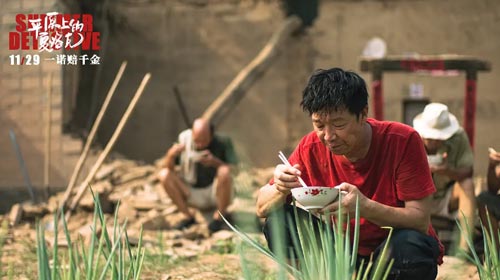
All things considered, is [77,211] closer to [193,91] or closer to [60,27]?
[60,27]

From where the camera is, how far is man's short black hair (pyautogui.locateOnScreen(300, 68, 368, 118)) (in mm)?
3035

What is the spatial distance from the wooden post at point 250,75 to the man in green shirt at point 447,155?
399cm

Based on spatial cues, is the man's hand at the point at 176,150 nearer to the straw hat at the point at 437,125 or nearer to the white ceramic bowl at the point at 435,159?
the straw hat at the point at 437,125

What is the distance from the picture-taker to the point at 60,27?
7605 mm

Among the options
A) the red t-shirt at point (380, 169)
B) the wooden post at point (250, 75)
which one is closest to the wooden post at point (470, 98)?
the wooden post at point (250, 75)

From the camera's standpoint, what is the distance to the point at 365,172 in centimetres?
330

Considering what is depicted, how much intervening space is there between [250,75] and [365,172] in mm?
6501

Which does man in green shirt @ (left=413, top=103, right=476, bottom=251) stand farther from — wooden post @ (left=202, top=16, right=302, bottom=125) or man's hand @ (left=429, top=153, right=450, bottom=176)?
wooden post @ (left=202, top=16, right=302, bottom=125)

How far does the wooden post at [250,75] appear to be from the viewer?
30.6 feet

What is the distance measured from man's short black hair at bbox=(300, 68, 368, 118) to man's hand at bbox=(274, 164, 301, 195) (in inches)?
8.0

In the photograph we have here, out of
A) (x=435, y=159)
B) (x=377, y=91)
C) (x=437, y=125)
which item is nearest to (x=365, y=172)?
(x=435, y=159)

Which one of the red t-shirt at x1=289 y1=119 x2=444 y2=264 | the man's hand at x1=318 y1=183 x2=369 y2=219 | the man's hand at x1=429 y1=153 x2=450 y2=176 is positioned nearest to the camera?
the man's hand at x1=318 y1=183 x2=369 y2=219

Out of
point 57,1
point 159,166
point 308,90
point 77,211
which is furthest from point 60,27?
point 308,90

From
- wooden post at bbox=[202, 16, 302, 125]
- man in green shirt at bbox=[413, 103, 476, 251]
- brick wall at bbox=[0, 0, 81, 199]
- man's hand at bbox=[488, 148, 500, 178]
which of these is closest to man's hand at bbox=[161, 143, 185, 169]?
brick wall at bbox=[0, 0, 81, 199]
